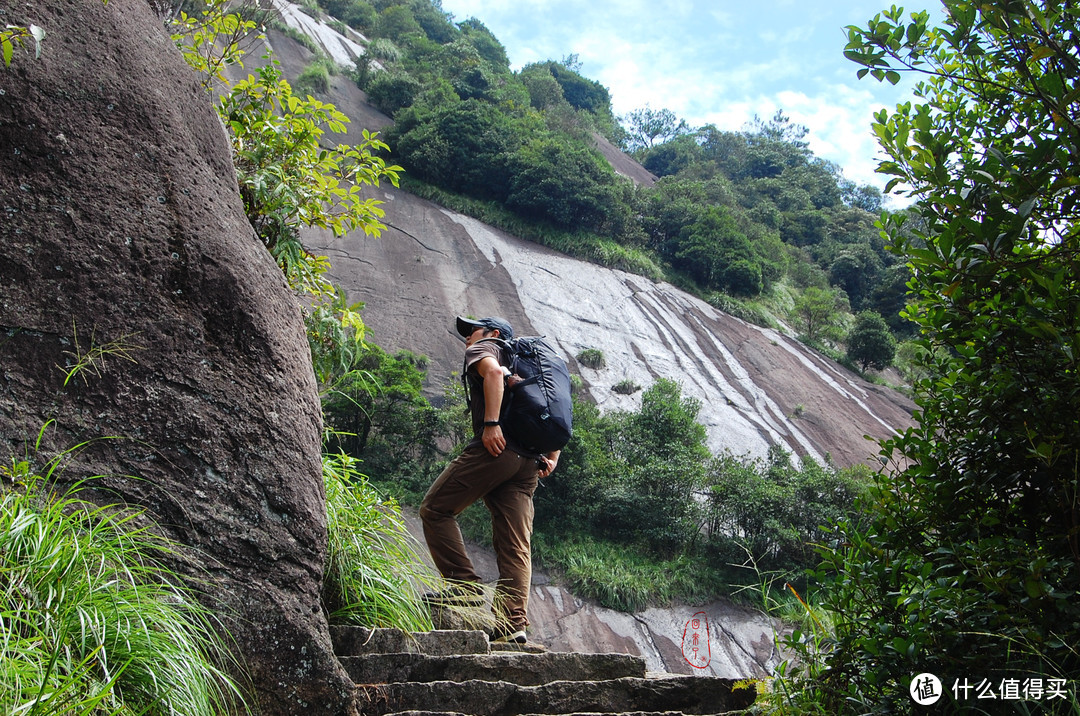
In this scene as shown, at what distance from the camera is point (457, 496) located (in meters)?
4.06

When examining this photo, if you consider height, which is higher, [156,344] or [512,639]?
[156,344]

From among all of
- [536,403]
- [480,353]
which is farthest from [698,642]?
[480,353]

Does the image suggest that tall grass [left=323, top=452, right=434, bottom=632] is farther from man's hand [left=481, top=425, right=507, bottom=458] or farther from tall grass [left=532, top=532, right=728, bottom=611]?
tall grass [left=532, top=532, right=728, bottom=611]

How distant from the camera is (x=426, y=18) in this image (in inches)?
1665

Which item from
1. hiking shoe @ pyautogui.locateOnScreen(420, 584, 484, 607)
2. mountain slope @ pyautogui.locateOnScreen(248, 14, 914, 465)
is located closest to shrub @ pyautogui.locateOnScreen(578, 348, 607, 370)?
mountain slope @ pyautogui.locateOnScreen(248, 14, 914, 465)

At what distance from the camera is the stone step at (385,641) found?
314cm

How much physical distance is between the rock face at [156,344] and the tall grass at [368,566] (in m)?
0.58

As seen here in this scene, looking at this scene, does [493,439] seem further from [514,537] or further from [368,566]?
[368,566]

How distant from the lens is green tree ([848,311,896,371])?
942 inches

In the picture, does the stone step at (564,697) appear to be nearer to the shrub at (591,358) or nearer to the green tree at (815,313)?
the shrub at (591,358)

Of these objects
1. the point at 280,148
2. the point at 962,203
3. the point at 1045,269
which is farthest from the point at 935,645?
the point at 280,148

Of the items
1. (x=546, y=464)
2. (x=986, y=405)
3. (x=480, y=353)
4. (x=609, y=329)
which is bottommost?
(x=546, y=464)

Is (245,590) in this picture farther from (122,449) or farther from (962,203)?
(962,203)

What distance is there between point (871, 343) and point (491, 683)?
23965 millimetres
